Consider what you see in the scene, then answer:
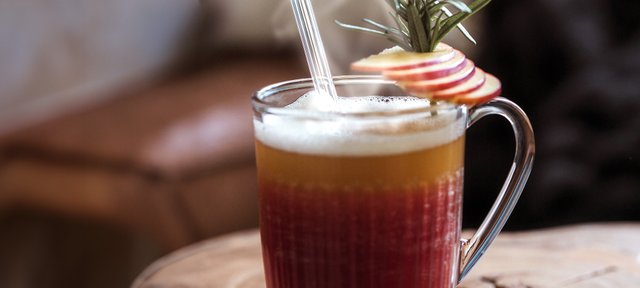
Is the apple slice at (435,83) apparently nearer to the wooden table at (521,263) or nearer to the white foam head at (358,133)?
the white foam head at (358,133)

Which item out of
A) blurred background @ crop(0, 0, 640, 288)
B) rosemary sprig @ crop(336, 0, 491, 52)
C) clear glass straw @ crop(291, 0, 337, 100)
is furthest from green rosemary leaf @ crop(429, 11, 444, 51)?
blurred background @ crop(0, 0, 640, 288)

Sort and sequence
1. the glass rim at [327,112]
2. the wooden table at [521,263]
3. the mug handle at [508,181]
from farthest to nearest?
the wooden table at [521,263] → the mug handle at [508,181] → the glass rim at [327,112]

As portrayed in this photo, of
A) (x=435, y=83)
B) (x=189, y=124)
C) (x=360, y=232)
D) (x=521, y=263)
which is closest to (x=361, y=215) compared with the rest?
(x=360, y=232)

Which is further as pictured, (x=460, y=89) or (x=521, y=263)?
(x=521, y=263)

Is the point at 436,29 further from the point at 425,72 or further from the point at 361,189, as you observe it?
the point at 361,189

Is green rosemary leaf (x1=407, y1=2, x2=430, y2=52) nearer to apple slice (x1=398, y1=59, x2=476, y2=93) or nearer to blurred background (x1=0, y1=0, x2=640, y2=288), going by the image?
apple slice (x1=398, y1=59, x2=476, y2=93)

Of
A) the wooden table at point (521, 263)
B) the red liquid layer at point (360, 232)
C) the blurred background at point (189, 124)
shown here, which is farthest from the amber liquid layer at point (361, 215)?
the blurred background at point (189, 124)
